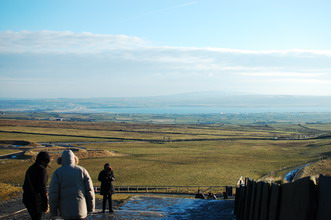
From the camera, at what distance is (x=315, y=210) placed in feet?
17.2

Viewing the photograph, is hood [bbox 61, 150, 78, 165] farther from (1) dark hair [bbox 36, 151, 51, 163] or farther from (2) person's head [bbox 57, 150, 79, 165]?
(1) dark hair [bbox 36, 151, 51, 163]

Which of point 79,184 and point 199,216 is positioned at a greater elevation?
point 79,184

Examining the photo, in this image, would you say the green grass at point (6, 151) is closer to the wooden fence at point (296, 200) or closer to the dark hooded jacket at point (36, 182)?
the dark hooded jacket at point (36, 182)

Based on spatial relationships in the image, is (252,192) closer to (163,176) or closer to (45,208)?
(45,208)

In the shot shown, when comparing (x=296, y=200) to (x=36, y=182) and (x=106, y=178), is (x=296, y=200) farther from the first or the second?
(x=106, y=178)

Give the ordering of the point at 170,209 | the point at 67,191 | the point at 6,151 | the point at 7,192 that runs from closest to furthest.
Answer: the point at 67,191 → the point at 170,209 → the point at 7,192 → the point at 6,151

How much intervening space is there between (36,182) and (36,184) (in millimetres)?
45

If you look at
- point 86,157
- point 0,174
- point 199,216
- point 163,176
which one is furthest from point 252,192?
point 86,157

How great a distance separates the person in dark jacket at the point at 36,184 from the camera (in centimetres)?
826

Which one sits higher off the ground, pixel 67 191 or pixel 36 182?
pixel 36 182

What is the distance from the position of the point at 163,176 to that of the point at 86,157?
788 inches

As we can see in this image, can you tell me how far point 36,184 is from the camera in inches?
326

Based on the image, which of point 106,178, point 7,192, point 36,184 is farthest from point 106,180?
point 7,192

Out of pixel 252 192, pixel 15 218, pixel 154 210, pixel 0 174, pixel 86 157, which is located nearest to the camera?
pixel 252 192
